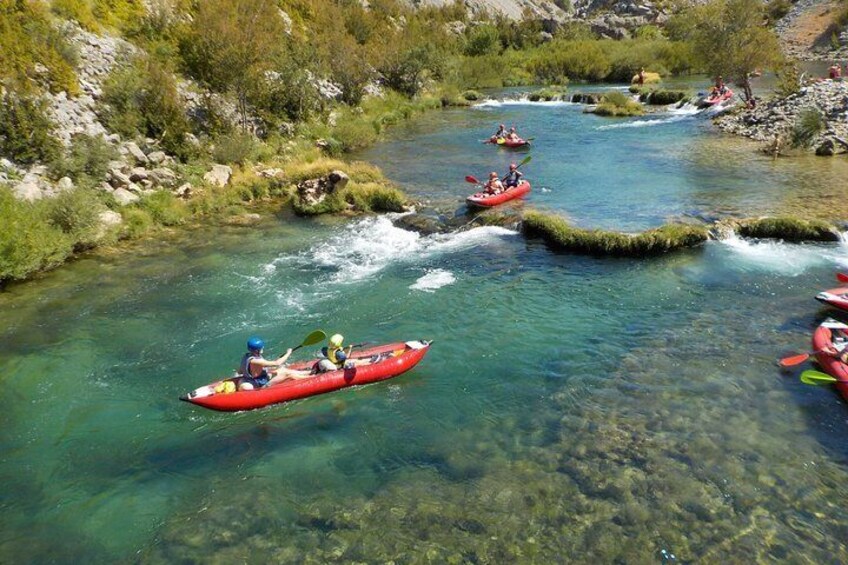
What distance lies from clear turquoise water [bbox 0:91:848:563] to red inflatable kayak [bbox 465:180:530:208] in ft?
10.5

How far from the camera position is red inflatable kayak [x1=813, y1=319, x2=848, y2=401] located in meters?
9.70

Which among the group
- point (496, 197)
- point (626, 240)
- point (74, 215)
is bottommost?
point (626, 240)

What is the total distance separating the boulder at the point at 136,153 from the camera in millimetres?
20859

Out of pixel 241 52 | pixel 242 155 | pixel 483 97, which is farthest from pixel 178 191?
pixel 483 97

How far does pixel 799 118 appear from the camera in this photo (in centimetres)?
2623

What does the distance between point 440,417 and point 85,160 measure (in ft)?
52.1

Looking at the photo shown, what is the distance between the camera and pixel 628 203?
63.6 feet

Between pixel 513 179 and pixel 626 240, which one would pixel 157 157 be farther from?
pixel 626 240

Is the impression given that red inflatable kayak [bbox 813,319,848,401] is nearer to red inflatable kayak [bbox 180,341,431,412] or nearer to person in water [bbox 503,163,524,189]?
red inflatable kayak [bbox 180,341,431,412]

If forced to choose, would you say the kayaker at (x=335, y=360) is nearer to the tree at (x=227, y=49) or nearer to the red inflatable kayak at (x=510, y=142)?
the tree at (x=227, y=49)

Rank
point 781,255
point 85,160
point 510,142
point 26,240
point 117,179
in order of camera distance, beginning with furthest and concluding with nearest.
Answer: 1. point 510,142
2. point 117,179
3. point 85,160
4. point 781,255
5. point 26,240

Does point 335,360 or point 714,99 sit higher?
point 714,99

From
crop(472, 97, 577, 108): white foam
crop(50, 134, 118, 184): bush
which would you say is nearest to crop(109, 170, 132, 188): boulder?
crop(50, 134, 118, 184): bush

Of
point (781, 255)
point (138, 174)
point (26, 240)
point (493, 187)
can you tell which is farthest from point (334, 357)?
point (138, 174)
